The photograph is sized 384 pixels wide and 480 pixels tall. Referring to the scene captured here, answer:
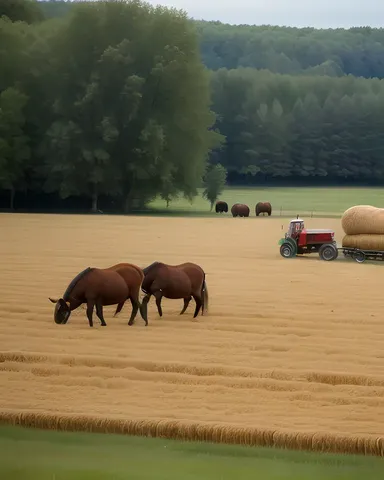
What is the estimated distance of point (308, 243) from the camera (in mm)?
16453

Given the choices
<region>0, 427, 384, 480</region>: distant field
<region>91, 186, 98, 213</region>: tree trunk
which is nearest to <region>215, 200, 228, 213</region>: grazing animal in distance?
<region>91, 186, 98, 213</region>: tree trunk

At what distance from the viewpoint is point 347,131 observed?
4569 cm

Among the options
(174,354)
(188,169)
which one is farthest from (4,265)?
(188,169)

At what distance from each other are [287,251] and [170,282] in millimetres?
7531

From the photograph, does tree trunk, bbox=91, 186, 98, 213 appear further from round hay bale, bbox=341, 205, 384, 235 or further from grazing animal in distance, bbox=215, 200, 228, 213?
round hay bale, bbox=341, 205, 384, 235

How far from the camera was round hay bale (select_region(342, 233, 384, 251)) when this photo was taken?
15641mm

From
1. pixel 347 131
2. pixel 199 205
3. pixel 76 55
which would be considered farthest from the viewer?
pixel 347 131

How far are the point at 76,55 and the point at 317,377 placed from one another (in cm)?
2881

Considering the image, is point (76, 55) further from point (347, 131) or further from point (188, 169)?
point (347, 131)

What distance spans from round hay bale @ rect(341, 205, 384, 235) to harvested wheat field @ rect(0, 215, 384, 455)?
1302mm

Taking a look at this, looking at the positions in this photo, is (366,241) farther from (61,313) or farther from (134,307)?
(61,313)

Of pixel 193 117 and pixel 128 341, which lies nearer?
pixel 128 341

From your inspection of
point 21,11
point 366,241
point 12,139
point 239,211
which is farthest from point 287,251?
point 21,11

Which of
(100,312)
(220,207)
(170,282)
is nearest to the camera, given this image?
(100,312)
